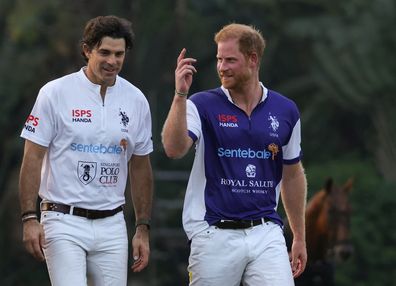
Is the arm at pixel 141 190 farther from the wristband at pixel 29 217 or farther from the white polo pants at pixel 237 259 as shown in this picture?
the wristband at pixel 29 217

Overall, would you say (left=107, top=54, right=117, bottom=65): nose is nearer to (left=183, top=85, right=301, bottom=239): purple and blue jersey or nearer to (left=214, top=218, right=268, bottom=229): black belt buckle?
(left=183, top=85, right=301, bottom=239): purple and blue jersey

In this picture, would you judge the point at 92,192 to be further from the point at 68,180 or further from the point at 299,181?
the point at 299,181

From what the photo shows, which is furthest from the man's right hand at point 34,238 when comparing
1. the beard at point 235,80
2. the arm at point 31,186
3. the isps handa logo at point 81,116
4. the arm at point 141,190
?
the beard at point 235,80

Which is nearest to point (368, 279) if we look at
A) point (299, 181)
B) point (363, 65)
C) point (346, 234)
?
point (363, 65)

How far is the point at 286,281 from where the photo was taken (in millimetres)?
9281

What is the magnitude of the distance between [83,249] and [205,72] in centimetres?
2788

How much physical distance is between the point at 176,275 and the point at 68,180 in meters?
20.8

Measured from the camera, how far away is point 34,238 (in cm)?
923

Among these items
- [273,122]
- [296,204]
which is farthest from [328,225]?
[273,122]

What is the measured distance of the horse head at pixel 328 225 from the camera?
15.1m

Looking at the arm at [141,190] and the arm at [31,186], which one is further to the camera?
the arm at [141,190]

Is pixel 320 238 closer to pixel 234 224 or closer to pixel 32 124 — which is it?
pixel 234 224

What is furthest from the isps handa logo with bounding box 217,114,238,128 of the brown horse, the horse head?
the horse head

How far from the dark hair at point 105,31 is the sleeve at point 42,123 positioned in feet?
1.44
